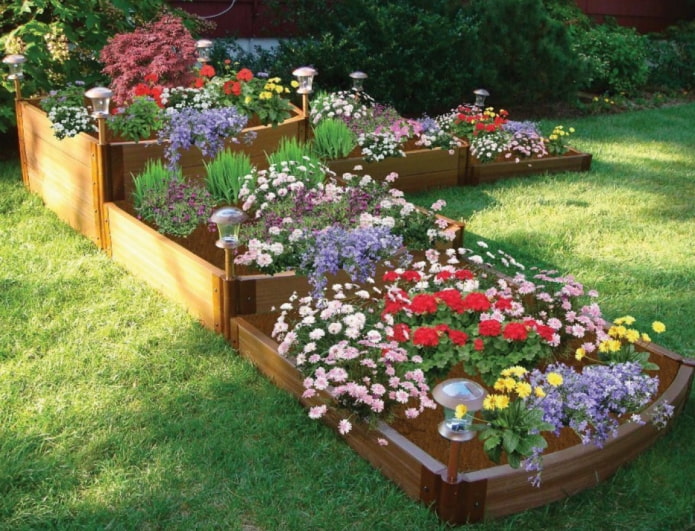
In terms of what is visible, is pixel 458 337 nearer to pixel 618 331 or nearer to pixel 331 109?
pixel 618 331

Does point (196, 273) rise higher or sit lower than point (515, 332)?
lower

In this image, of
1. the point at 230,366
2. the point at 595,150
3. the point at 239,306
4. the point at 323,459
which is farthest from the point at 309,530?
the point at 595,150

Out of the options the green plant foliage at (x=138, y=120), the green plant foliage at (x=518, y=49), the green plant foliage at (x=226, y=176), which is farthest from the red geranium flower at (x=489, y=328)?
the green plant foliage at (x=518, y=49)

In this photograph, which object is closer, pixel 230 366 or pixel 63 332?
pixel 230 366

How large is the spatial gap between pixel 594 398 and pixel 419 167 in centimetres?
394

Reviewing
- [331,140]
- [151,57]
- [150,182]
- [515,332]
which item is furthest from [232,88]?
[515,332]

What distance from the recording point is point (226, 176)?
548cm

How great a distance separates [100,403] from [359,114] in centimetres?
417

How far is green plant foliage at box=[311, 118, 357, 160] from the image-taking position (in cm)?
666

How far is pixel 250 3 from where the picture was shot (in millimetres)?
9688

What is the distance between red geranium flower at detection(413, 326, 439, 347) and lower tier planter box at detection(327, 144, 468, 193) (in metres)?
3.36

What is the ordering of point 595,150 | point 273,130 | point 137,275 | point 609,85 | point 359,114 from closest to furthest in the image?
point 137,275 → point 273,130 → point 359,114 → point 595,150 → point 609,85

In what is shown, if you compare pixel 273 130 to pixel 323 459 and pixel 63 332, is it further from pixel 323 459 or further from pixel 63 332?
pixel 323 459

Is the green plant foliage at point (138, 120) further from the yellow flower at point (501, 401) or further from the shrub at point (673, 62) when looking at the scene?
the shrub at point (673, 62)
